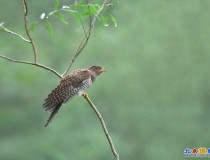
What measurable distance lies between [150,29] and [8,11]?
329cm

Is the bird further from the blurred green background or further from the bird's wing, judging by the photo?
the blurred green background

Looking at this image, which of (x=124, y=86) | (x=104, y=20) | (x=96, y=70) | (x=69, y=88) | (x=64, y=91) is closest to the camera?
(x=104, y=20)

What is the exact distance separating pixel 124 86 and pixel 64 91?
1072 centimetres

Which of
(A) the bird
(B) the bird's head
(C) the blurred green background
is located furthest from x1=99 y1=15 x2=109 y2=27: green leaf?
(C) the blurred green background

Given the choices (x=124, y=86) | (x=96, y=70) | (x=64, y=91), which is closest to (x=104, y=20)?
(x=64, y=91)

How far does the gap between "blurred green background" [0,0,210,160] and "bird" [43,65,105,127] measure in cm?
777

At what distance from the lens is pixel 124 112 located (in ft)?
47.6

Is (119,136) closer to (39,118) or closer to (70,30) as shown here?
(39,118)

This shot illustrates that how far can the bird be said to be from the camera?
3.76 meters

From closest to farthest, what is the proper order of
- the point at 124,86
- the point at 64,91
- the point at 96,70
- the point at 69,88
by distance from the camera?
the point at 64,91
the point at 69,88
the point at 96,70
the point at 124,86

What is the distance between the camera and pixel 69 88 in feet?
13.7

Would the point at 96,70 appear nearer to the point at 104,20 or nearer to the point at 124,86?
the point at 104,20

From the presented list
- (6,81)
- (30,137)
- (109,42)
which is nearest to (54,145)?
(30,137)

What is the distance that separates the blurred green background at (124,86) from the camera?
12.8 meters
